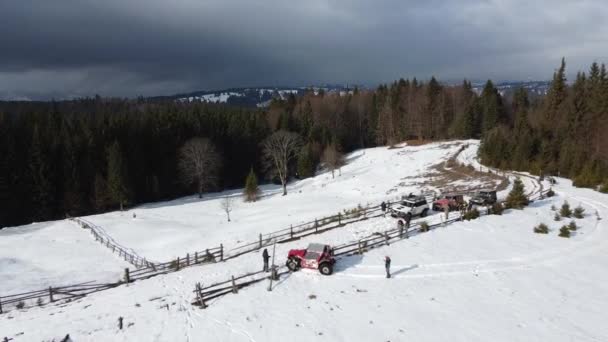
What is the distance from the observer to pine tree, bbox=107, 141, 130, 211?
56156 mm

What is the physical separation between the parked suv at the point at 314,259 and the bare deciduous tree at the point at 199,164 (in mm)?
46873

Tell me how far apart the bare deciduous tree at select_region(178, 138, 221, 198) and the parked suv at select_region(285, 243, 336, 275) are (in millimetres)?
46873

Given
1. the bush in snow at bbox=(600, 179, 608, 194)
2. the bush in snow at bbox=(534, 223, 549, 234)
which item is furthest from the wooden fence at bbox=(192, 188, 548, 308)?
the bush in snow at bbox=(600, 179, 608, 194)

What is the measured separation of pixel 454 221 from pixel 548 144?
110 ft

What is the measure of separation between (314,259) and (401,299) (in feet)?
17.2

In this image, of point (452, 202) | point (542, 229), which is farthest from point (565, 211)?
point (452, 202)

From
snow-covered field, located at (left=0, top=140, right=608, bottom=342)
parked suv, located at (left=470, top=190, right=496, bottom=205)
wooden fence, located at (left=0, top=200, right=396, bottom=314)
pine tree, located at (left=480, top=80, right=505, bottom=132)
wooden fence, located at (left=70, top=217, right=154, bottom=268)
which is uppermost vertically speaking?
pine tree, located at (left=480, top=80, right=505, bottom=132)

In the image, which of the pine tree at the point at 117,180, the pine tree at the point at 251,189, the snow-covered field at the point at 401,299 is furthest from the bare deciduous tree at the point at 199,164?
the snow-covered field at the point at 401,299

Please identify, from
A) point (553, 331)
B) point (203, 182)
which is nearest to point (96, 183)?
point (203, 182)

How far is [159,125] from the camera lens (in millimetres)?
74688

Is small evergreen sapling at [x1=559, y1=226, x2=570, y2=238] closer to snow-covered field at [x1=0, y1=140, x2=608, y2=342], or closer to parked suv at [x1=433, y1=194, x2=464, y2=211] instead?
snow-covered field at [x1=0, y1=140, x2=608, y2=342]

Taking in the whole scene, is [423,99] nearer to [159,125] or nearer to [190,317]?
[159,125]

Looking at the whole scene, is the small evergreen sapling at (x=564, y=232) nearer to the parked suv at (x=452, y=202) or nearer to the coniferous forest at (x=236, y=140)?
the parked suv at (x=452, y=202)

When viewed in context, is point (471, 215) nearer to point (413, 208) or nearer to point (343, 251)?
point (413, 208)
